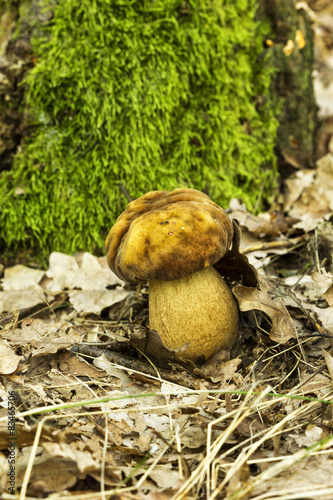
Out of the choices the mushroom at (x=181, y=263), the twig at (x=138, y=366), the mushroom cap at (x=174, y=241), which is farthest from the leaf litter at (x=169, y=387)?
the mushroom cap at (x=174, y=241)

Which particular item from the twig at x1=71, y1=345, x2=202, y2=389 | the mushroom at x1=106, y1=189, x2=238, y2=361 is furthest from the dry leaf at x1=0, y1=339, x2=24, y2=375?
the mushroom at x1=106, y1=189, x2=238, y2=361

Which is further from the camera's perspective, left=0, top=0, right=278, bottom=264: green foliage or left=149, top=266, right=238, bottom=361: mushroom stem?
left=0, top=0, right=278, bottom=264: green foliage

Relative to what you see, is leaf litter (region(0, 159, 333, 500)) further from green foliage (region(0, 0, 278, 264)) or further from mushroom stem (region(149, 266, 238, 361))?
green foliage (region(0, 0, 278, 264))

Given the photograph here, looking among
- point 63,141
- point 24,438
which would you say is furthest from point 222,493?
point 63,141

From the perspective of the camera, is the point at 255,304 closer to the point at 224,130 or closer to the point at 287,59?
the point at 224,130

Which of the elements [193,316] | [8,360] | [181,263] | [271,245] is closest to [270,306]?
[193,316]

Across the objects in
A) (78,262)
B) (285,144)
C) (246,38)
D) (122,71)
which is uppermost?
(246,38)
